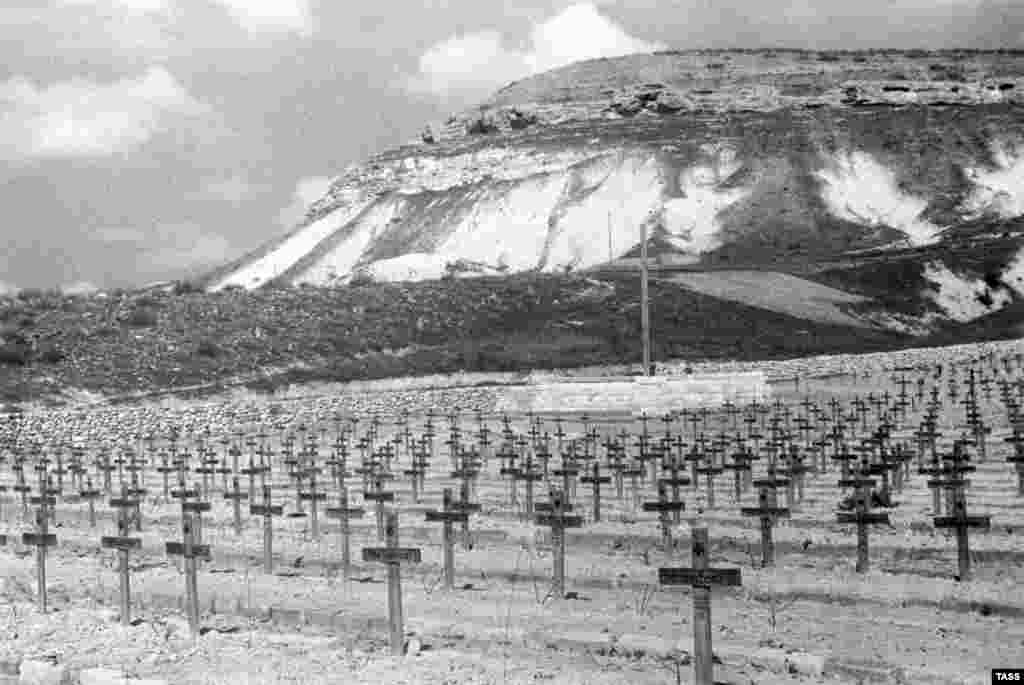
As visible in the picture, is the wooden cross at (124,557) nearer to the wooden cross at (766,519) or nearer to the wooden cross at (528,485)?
the wooden cross at (766,519)

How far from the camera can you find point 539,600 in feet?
40.3

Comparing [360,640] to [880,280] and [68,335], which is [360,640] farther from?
[880,280]

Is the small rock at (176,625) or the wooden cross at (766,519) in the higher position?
the wooden cross at (766,519)

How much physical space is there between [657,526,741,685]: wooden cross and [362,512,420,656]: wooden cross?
2.27 m

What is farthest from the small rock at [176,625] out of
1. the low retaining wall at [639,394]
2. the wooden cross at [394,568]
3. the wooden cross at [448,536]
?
the low retaining wall at [639,394]

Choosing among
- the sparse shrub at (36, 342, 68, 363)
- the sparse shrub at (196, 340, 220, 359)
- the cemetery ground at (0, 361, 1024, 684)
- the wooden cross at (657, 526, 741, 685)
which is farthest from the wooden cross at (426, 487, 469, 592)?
the sparse shrub at (196, 340, 220, 359)

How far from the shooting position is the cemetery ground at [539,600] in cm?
988

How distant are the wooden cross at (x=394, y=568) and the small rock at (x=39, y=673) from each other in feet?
7.79

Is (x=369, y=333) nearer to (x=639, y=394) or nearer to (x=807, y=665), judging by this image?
(x=639, y=394)

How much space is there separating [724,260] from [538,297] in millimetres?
34170

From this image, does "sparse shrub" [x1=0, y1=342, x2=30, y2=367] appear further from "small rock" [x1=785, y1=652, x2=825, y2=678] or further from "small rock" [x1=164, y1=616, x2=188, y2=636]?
"small rock" [x1=785, y1=652, x2=825, y2=678]

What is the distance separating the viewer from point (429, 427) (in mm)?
29984

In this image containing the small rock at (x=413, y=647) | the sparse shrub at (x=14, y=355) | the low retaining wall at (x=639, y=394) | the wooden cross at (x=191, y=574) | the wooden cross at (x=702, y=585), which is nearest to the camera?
the wooden cross at (x=702, y=585)

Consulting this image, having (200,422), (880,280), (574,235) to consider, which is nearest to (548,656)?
(200,422)
